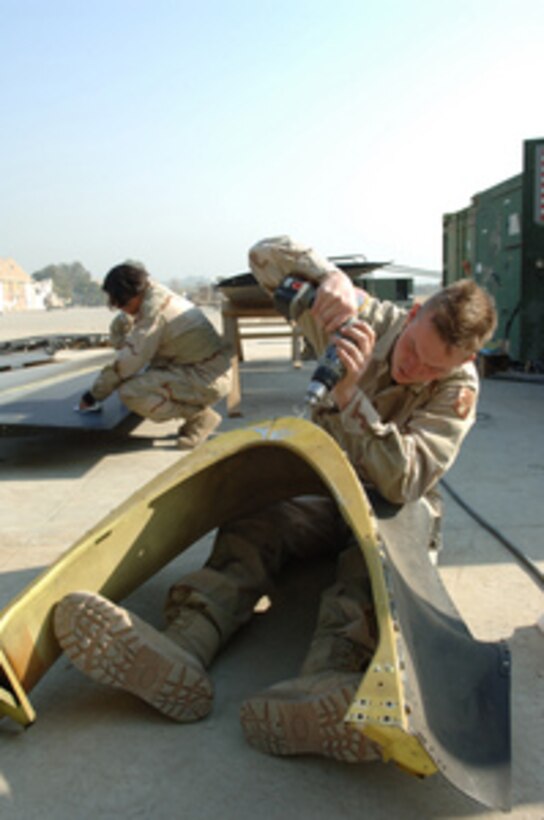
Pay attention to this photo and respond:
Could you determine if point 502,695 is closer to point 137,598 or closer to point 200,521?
point 200,521

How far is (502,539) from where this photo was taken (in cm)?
323

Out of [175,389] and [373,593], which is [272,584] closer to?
[373,593]

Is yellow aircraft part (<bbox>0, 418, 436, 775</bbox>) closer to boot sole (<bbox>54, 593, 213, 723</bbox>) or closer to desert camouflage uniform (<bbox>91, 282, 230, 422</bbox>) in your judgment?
boot sole (<bbox>54, 593, 213, 723</bbox>)

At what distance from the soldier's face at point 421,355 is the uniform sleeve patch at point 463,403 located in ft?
0.25

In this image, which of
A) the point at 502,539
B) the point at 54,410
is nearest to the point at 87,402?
the point at 54,410

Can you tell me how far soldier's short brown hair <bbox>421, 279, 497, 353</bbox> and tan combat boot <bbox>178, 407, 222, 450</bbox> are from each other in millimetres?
3357

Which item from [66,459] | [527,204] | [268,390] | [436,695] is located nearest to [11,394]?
[66,459]

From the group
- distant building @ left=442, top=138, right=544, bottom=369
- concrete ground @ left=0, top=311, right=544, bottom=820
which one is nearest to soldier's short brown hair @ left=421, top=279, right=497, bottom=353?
concrete ground @ left=0, top=311, right=544, bottom=820

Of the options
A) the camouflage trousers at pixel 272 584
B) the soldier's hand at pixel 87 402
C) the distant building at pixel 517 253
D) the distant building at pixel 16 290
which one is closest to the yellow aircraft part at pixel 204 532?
the camouflage trousers at pixel 272 584

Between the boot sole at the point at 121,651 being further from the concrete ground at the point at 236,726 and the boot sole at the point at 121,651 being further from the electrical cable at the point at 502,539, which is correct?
the electrical cable at the point at 502,539

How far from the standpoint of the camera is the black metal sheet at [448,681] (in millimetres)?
1542

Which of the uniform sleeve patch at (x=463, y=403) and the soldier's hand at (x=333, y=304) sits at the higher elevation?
the soldier's hand at (x=333, y=304)

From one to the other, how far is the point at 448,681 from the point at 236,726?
21.2 inches

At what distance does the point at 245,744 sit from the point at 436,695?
1.58 feet
